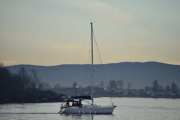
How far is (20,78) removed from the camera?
11525 cm

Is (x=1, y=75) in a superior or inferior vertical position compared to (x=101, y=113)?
superior

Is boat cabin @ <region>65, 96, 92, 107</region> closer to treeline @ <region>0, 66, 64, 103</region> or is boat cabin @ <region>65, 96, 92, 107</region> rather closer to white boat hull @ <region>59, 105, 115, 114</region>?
white boat hull @ <region>59, 105, 115, 114</region>

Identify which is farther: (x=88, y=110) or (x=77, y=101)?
(x=77, y=101)

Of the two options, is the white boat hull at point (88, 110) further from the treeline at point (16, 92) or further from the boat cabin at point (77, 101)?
the treeline at point (16, 92)

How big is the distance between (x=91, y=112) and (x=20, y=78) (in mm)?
58582

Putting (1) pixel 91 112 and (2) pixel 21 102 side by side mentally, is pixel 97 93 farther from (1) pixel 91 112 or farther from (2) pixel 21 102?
(1) pixel 91 112

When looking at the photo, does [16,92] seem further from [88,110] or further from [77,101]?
[88,110]

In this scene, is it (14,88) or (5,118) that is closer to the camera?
(5,118)

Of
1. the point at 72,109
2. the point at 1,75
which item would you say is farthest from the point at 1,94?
the point at 72,109

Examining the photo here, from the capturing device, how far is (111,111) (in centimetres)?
6062

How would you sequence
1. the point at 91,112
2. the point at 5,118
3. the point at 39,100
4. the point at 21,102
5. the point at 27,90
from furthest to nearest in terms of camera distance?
the point at 27,90 → the point at 39,100 → the point at 21,102 → the point at 91,112 → the point at 5,118

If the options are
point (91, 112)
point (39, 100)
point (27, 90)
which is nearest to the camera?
point (91, 112)

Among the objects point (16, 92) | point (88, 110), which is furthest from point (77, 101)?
point (16, 92)

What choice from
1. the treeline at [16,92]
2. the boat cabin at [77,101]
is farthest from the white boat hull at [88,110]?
the treeline at [16,92]
